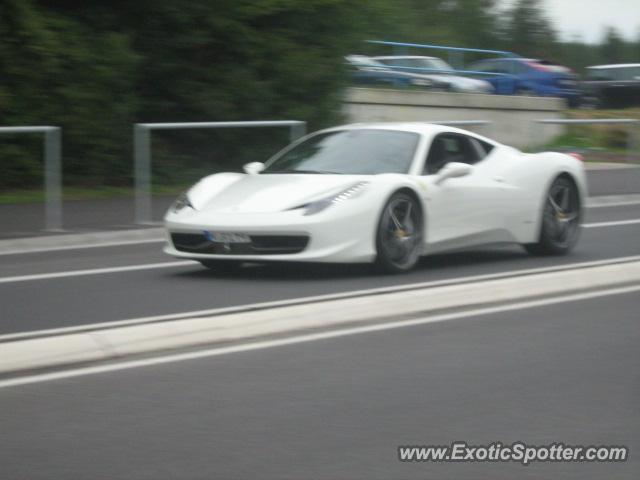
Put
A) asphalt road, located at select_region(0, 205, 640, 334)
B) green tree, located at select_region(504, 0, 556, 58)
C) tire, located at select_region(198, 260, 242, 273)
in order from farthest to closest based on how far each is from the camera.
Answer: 1. green tree, located at select_region(504, 0, 556, 58)
2. tire, located at select_region(198, 260, 242, 273)
3. asphalt road, located at select_region(0, 205, 640, 334)

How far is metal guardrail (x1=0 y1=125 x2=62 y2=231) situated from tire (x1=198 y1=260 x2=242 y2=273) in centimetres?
348

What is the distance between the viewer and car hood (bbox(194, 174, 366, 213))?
32.6 ft

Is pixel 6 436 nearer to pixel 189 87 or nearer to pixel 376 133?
pixel 376 133

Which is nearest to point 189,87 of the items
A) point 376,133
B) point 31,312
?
point 376,133

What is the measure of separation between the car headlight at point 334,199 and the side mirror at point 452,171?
942 mm

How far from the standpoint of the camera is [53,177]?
13883mm

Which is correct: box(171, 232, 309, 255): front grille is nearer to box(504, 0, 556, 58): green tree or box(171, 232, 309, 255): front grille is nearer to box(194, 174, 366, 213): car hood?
box(194, 174, 366, 213): car hood

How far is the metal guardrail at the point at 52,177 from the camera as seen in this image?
13695mm

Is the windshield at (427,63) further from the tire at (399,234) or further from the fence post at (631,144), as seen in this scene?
the tire at (399,234)

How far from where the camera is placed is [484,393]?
623 centimetres

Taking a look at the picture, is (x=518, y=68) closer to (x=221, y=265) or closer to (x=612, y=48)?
(x=221, y=265)

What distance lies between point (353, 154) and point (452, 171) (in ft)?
2.76

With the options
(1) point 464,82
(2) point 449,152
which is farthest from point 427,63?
(2) point 449,152

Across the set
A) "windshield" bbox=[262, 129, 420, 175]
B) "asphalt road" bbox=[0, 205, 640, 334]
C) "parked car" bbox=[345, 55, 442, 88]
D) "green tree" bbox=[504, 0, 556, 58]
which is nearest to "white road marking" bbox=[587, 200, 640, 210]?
"asphalt road" bbox=[0, 205, 640, 334]
